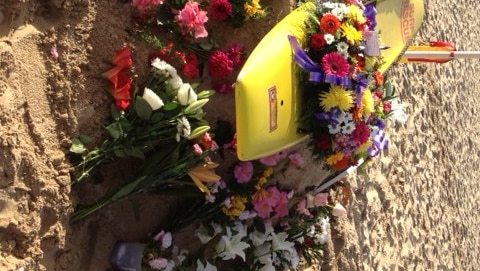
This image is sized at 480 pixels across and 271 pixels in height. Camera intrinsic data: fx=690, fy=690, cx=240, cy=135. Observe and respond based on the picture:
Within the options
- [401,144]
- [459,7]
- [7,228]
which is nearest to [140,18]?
[7,228]

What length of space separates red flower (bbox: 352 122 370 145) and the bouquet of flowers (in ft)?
1.87

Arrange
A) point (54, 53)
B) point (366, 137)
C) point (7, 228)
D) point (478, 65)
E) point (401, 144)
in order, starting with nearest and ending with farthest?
point (7, 228) → point (54, 53) → point (366, 137) → point (401, 144) → point (478, 65)

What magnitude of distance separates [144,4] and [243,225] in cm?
93

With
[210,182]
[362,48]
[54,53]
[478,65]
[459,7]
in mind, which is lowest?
[478,65]

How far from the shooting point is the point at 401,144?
4.34 meters

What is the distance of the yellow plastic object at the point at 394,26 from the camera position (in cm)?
317

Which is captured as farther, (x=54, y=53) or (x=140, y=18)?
(x=140, y=18)

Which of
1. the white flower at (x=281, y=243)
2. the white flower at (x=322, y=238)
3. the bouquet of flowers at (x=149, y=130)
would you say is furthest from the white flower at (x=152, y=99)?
the white flower at (x=322, y=238)

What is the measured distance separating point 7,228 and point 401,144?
9.48ft

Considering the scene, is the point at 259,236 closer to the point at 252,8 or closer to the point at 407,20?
the point at 252,8

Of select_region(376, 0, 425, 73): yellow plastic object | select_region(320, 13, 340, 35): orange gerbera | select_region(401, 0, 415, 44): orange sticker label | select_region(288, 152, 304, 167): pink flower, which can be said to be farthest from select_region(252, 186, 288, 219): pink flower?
select_region(401, 0, 415, 44): orange sticker label

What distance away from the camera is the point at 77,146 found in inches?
88.4

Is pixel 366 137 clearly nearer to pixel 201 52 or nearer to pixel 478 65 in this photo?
pixel 201 52

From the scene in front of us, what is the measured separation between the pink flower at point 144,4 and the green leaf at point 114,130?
1.36 ft
